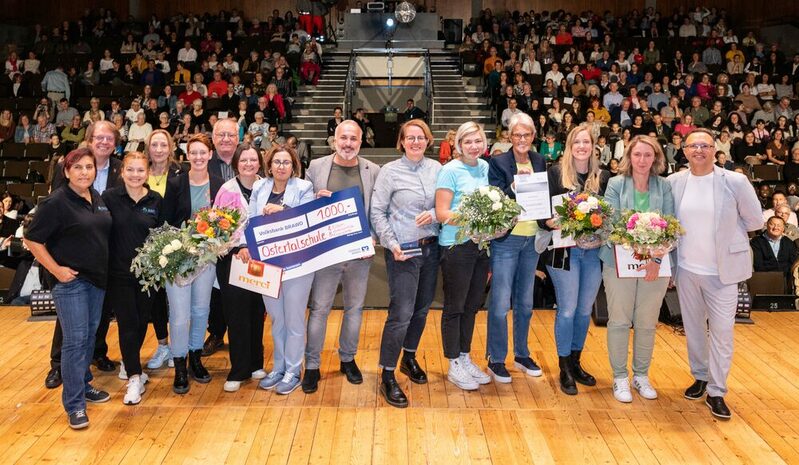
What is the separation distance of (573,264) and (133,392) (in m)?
2.60

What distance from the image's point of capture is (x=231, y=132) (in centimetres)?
467

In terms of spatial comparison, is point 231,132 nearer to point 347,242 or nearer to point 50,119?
point 347,242

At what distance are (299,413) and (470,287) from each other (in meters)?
1.20

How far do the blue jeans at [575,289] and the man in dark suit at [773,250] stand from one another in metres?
3.24

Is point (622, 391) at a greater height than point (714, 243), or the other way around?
point (714, 243)

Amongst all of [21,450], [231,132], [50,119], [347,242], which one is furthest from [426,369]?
[50,119]

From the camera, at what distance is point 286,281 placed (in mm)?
4188

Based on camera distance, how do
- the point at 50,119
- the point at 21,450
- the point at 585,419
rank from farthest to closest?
Result: the point at 50,119
the point at 585,419
the point at 21,450

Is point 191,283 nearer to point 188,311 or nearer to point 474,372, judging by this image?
point 188,311

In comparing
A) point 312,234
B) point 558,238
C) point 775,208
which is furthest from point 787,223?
point 312,234

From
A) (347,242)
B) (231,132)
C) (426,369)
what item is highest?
(231,132)

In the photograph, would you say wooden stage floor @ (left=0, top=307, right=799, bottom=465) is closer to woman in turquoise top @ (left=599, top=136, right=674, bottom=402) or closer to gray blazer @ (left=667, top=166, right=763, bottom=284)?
woman in turquoise top @ (left=599, top=136, right=674, bottom=402)

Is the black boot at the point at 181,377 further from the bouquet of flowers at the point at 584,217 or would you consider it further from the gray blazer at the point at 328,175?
the bouquet of flowers at the point at 584,217

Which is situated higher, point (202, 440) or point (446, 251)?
point (446, 251)
